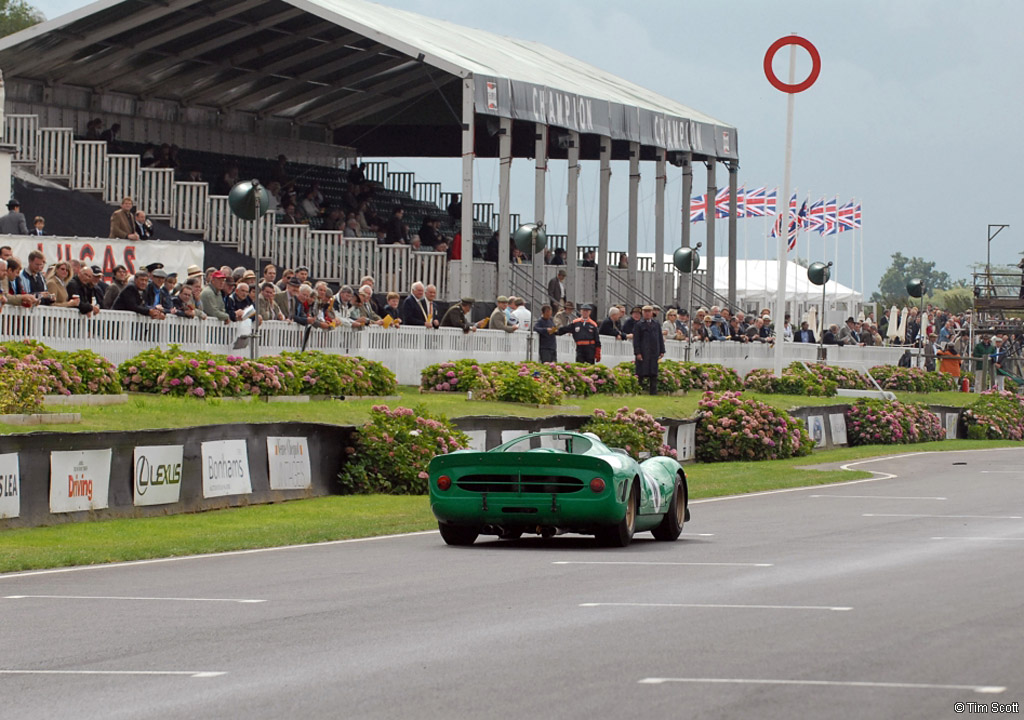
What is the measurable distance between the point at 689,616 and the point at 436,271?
30017 millimetres

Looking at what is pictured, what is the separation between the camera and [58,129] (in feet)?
128

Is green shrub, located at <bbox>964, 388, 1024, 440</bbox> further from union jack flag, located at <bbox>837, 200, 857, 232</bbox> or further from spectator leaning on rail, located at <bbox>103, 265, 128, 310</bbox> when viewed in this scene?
union jack flag, located at <bbox>837, 200, 857, 232</bbox>

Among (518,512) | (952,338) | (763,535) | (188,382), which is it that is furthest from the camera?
(952,338)

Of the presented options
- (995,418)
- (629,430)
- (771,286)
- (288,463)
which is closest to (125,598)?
(288,463)

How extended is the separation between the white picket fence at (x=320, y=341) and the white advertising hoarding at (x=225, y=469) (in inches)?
148

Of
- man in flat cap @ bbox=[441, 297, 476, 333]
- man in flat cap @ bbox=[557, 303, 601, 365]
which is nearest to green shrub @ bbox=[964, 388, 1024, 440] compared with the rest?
man in flat cap @ bbox=[557, 303, 601, 365]

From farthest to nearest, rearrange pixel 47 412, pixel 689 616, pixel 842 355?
pixel 842 355 < pixel 47 412 < pixel 689 616

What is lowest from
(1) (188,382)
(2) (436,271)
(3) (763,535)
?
(3) (763,535)

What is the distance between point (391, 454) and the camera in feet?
74.2

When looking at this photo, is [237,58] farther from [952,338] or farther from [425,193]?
[952,338]

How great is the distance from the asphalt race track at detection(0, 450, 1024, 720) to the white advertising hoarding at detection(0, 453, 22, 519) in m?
2.64

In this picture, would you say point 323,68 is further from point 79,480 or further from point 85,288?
point 79,480

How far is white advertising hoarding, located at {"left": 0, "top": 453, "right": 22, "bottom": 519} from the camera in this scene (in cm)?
1644

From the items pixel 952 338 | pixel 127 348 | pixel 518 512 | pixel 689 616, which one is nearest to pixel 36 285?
pixel 127 348
